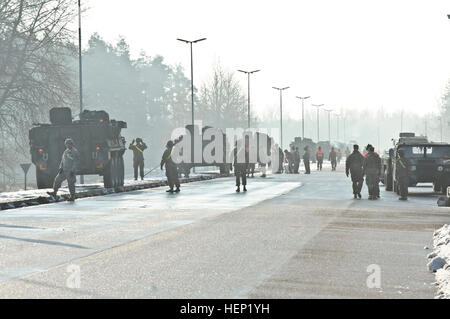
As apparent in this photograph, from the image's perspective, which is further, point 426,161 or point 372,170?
point 426,161

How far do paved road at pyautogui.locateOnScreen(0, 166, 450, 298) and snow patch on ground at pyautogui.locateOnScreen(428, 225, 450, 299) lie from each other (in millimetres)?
167

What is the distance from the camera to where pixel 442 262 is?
10531mm

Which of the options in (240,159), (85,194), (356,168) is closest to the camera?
(356,168)

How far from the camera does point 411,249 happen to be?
1260 cm

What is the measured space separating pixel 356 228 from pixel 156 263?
6.15m

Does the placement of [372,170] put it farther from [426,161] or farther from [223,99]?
[223,99]

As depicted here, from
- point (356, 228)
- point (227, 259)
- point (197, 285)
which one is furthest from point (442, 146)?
point (197, 285)

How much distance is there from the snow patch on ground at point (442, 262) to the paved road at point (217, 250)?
0.17m

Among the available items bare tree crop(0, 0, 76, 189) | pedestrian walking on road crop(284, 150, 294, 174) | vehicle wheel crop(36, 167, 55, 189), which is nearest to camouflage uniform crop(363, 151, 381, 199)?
vehicle wheel crop(36, 167, 55, 189)

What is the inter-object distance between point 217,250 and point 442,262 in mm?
3209

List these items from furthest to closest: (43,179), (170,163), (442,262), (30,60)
A: (30,60) < (43,179) < (170,163) < (442,262)

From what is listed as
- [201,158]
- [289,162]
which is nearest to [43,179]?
[201,158]

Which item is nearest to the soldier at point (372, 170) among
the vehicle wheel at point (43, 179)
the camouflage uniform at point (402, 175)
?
the camouflage uniform at point (402, 175)
